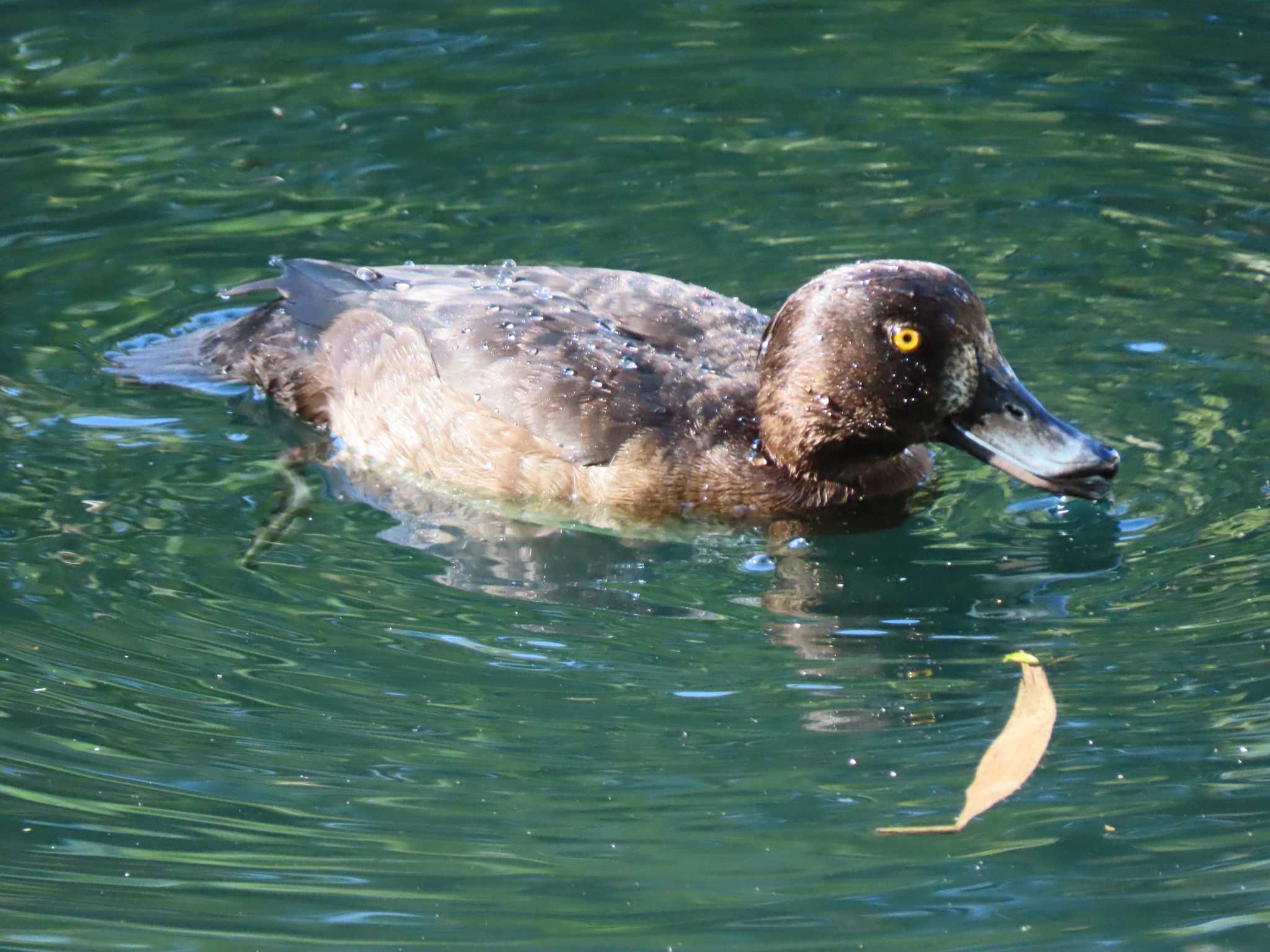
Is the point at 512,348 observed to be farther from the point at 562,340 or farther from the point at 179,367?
the point at 179,367

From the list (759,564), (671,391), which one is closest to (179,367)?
(671,391)

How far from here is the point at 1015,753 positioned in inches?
178

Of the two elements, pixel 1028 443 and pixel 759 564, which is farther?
pixel 759 564

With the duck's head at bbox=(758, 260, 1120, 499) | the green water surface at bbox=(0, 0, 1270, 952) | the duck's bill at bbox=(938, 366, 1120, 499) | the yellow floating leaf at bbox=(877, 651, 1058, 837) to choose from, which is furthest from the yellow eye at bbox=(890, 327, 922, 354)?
the yellow floating leaf at bbox=(877, 651, 1058, 837)

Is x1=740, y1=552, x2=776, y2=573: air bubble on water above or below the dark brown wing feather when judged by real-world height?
below

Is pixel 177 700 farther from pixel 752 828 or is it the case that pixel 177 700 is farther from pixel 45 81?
pixel 45 81

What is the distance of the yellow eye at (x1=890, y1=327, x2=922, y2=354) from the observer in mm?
5738

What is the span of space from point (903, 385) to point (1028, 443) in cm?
46

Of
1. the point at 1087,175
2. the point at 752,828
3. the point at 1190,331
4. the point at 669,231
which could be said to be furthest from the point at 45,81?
the point at 752,828

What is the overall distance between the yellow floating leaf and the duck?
105 centimetres

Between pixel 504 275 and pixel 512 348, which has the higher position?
pixel 504 275

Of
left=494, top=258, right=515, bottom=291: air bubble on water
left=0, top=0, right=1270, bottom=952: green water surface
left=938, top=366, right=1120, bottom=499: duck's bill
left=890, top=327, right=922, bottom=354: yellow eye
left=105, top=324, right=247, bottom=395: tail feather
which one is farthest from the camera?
left=105, top=324, right=247, bottom=395: tail feather

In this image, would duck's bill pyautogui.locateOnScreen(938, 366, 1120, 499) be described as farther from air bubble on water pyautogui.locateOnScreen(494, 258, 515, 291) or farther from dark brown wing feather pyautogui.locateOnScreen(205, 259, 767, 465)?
air bubble on water pyautogui.locateOnScreen(494, 258, 515, 291)

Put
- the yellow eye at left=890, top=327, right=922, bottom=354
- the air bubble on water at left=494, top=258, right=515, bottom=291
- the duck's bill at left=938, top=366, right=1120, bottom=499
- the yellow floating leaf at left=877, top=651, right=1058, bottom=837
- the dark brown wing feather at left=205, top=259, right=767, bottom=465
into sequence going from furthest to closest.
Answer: the air bubble on water at left=494, top=258, right=515, bottom=291 → the dark brown wing feather at left=205, top=259, right=767, bottom=465 → the yellow eye at left=890, top=327, right=922, bottom=354 → the duck's bill at left=938, top=366, right=1120, bottom=499 → the yellow floating leaf at left=877, top=651, right=1058, bottom=837
